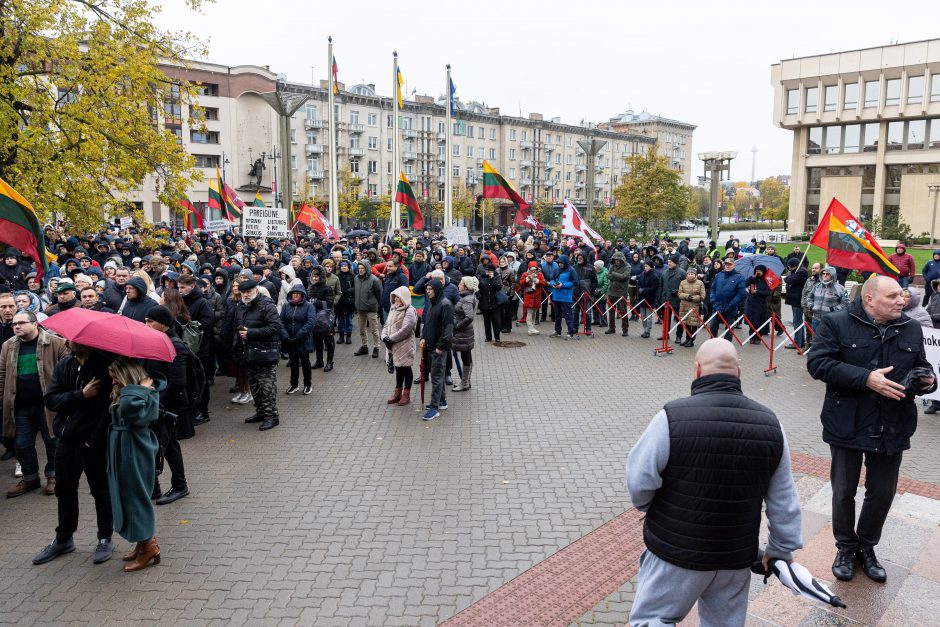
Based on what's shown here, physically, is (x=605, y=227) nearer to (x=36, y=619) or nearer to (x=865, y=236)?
(x=865, y=236)

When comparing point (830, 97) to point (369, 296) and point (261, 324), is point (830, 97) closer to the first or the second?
point (369, 296)

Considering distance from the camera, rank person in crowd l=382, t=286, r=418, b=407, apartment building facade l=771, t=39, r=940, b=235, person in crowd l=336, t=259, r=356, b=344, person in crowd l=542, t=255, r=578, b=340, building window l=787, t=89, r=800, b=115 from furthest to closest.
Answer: building window l=787, t=89, r=800, b=115
apartment building facade l=771, t=39, r=940, b=235
person in crowd l=542, t=255, r=578, b=340
person in crowd l=336, t=259, r=356, b=344
person in crowd l=382, t=286, r=418, b=407

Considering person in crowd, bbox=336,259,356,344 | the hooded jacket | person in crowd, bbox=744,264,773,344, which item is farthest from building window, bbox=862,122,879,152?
the hooded jacket

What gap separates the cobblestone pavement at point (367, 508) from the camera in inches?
199

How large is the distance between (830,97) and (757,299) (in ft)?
193

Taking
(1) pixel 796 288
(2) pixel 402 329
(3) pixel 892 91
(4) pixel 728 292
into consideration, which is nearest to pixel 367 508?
(2) pixel 402 329

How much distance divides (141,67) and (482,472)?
37.8 ft

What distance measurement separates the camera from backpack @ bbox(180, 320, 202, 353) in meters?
8.91

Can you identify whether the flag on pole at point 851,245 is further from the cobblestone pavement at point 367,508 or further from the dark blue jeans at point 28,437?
the dark blue jeans at point 28,437

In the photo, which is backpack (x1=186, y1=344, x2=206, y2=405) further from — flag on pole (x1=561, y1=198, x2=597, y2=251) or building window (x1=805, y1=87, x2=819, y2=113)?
building window (x1=805, y1=87, x2=819, y2=113)

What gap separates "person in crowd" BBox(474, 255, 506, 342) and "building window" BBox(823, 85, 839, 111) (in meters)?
60.2

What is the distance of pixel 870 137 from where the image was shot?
61656mm

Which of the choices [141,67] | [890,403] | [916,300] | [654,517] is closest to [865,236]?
[916,300]

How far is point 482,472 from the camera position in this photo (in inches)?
301
